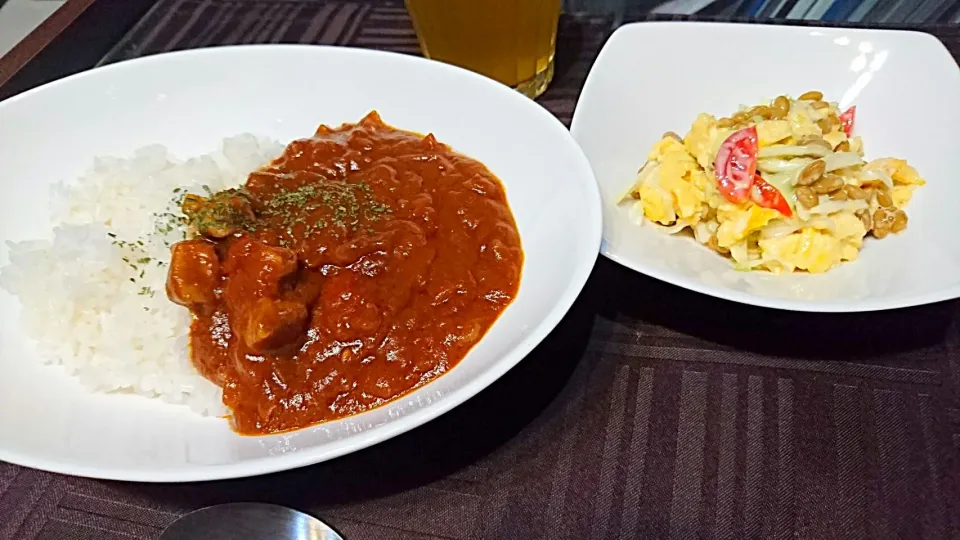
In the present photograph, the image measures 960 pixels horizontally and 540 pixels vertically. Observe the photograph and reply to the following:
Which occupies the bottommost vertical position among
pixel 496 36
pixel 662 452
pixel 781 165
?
pixel 662 452

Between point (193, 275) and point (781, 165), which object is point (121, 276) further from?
point (781, 165)

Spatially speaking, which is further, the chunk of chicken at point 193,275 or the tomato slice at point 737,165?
the tomato slice at point 737,165

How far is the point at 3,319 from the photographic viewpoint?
2.06 m

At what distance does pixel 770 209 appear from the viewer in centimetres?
214

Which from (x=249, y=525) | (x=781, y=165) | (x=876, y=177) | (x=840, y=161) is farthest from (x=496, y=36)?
(x=249, y=525)

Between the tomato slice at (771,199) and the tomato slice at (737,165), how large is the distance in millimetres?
22

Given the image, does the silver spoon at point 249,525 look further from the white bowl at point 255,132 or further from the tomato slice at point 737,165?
the tomato slice at point 737,165

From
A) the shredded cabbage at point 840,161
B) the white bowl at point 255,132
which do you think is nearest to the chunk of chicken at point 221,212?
the white bowl at point 255,132

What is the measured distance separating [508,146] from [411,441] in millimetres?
962

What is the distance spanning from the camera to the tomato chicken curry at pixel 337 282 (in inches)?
70.7

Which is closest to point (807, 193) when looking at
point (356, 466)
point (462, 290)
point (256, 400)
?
point (462, 290)

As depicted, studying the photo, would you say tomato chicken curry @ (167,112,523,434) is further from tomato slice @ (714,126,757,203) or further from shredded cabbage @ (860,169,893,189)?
shredded cabbage @ (860,169,893,189)

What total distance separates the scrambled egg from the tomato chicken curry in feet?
1.61

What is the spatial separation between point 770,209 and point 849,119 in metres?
0.63
